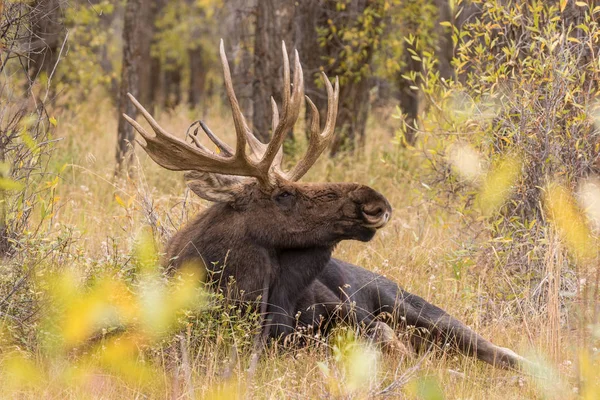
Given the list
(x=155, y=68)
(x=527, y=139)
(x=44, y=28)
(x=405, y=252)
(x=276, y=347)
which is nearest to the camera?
(x=276, y=347)

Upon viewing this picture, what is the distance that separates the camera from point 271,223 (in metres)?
5.56

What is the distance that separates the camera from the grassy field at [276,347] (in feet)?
14.2

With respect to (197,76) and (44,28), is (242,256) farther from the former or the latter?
(197,76)

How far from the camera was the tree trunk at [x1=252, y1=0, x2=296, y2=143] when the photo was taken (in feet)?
34.6

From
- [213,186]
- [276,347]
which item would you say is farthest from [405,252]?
[276,347]

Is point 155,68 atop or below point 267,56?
below

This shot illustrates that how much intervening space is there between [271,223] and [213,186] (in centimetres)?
44

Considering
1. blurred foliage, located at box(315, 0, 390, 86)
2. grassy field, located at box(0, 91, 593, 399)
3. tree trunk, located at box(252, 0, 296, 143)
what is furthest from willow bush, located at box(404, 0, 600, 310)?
blurred foliage, located at box(315, 0, 390, 86)

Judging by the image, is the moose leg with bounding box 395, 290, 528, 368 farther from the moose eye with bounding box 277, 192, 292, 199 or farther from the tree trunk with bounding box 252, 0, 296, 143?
the tree trunk with bounding box 252, 0, 296, 143

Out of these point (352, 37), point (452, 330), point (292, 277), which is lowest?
point (452, 330)

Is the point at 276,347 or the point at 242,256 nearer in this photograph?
the point at 276,347

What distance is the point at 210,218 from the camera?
5680 millimetres

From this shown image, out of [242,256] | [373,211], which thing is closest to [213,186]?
[242,256]

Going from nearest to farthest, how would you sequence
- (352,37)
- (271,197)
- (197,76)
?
(271,197)
(352,37)
(197,76)
